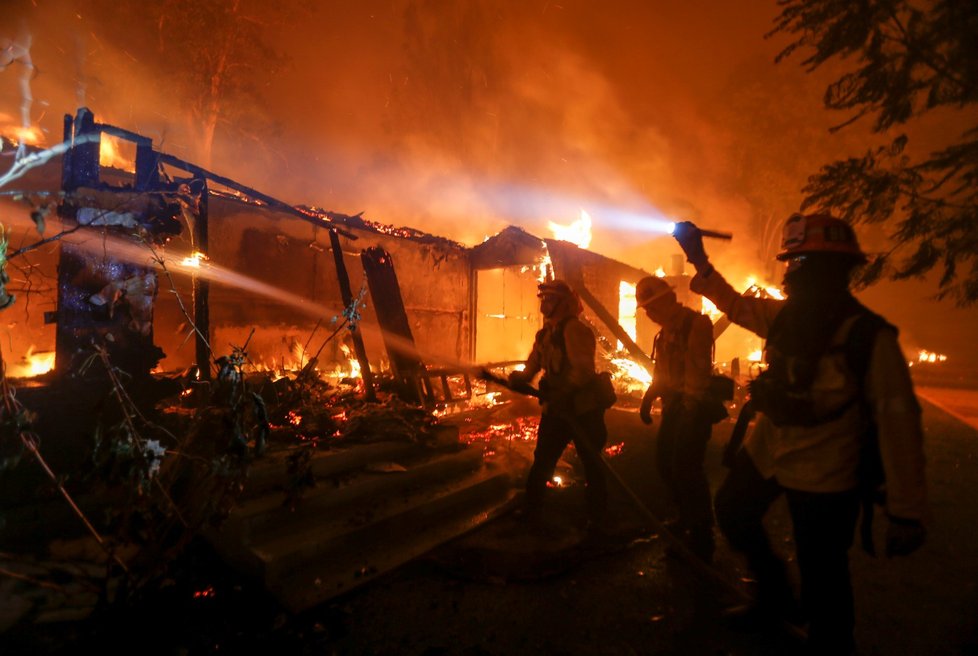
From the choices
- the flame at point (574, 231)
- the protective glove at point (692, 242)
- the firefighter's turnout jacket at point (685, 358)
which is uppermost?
the flame at point (574, 231)

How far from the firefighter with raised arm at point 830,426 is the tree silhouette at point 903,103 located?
203 inches

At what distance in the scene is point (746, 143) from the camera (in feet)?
99.2

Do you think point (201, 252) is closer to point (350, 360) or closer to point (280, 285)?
point (280, 285)

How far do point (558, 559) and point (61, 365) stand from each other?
4913 millimetres

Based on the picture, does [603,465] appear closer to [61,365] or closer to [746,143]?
[61,365]

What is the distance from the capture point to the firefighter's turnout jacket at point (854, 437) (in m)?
2.04

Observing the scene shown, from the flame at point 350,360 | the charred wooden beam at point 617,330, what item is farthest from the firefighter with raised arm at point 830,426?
the flame at point 350,360

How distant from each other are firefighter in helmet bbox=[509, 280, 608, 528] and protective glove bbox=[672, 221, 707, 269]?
134 centimetres

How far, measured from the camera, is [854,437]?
88.4 inches

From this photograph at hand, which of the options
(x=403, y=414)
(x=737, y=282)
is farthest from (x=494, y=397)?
(x=737, y=282)

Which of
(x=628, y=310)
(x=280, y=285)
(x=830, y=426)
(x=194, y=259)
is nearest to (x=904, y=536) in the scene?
(x=830, y=426)

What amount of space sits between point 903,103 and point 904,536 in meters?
7.62

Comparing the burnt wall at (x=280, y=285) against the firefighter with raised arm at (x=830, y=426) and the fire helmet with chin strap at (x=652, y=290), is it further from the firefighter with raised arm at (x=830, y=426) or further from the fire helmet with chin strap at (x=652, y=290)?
the firefighter with raised arm at (x=830, y=426)

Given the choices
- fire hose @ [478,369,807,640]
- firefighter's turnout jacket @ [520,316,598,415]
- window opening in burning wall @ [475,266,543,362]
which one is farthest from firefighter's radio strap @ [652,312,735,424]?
window opening in burning wall @ [475,266,543,362]
